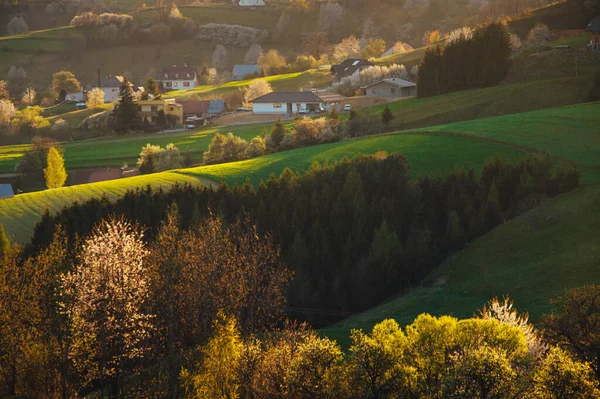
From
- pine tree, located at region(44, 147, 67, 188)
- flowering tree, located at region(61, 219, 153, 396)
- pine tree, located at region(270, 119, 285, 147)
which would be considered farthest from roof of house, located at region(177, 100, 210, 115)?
flowering tree, located at region(61, 219, 153, 396)

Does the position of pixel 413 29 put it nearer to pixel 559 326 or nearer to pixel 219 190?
pixel 219 190

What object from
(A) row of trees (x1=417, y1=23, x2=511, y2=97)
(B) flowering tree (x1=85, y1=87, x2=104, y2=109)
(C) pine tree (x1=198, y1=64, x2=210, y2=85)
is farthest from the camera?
(C) pine tree (x1=198, y1=64, x2=210, y2=85)

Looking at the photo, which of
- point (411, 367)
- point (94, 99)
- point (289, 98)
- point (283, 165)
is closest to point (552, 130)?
point (283, 165)

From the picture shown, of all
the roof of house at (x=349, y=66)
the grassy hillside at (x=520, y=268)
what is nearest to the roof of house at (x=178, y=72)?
the roof of house at (x=349, y=66)

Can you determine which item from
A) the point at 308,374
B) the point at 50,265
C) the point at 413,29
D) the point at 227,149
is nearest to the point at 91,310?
the point at 50,265

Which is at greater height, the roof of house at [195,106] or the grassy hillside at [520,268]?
the roof of house at [195,106]

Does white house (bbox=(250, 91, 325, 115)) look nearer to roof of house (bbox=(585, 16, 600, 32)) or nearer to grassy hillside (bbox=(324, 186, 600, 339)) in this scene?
roof of house (bbox=(585, 16, 600, 32))

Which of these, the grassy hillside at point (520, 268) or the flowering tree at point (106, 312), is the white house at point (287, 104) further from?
the flowering tree at point (106, 312)

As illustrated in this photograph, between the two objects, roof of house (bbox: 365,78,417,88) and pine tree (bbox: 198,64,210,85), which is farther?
pine tree (bbox: 198,64,210,85)
